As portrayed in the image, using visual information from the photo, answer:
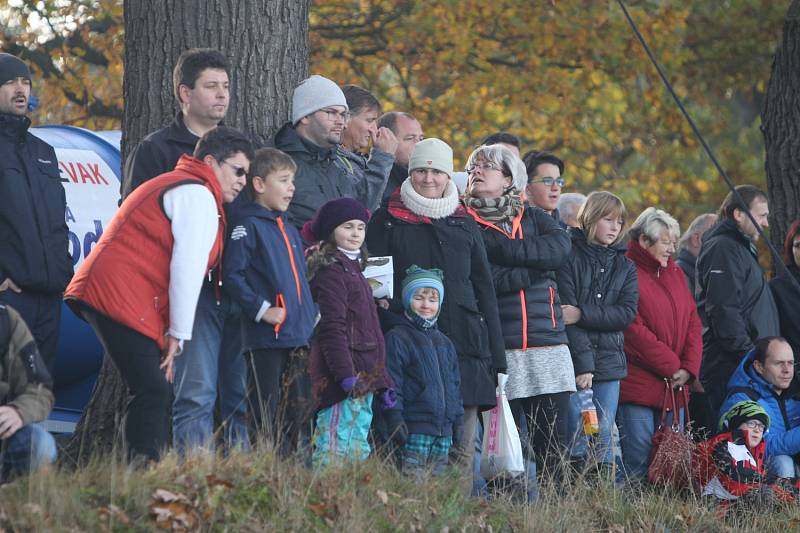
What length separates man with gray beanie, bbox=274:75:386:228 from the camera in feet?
26.1

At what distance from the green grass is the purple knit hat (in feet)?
4.00

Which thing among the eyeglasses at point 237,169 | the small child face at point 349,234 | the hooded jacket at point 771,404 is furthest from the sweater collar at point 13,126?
the hooded jacket at point 771,404

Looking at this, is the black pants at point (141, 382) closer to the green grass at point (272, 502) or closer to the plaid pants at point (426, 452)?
the green grass at point (272, 502)

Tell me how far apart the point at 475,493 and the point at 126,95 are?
3.00 m

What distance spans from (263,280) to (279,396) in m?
0.55

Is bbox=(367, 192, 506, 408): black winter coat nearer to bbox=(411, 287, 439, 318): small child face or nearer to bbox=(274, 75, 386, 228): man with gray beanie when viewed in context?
bbox=(411, 287, 439, 318): small child face

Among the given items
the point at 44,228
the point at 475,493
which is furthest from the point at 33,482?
the point at 475,493

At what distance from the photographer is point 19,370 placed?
6.15 meters

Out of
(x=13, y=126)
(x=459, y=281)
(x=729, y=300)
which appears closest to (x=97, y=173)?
(x=13, y=126)

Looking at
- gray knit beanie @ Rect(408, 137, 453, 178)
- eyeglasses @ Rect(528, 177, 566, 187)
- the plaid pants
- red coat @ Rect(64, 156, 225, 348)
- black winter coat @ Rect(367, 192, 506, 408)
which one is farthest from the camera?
eyeglasses @ Rect(528, 177, 566, 187)

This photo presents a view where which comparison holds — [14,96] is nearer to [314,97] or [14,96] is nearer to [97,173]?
[314,97]

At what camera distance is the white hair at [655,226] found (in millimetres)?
9586

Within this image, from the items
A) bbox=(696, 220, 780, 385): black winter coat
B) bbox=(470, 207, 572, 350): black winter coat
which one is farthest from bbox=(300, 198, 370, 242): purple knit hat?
bbox=(696, 220, 780, 385): black winter coat

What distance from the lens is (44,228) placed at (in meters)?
7.74
